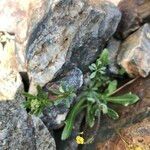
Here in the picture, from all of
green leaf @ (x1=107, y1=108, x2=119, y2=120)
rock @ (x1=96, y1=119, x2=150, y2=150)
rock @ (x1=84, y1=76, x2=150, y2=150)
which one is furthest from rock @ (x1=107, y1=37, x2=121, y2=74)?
rock @ (x1=96, y1=119, x2=150, y2=150)

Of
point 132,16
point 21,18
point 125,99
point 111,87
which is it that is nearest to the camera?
point 125,99

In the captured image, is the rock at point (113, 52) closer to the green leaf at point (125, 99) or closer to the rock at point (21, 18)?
the green leaf at point (125, 99)

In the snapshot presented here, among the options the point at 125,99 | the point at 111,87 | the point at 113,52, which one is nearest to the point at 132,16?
the point at 113,52

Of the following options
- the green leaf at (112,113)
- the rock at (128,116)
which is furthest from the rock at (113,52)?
the green leaf at (112,113)

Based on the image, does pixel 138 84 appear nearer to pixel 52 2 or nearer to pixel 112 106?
pixel 112 106

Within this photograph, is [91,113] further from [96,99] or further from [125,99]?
[125,99]
